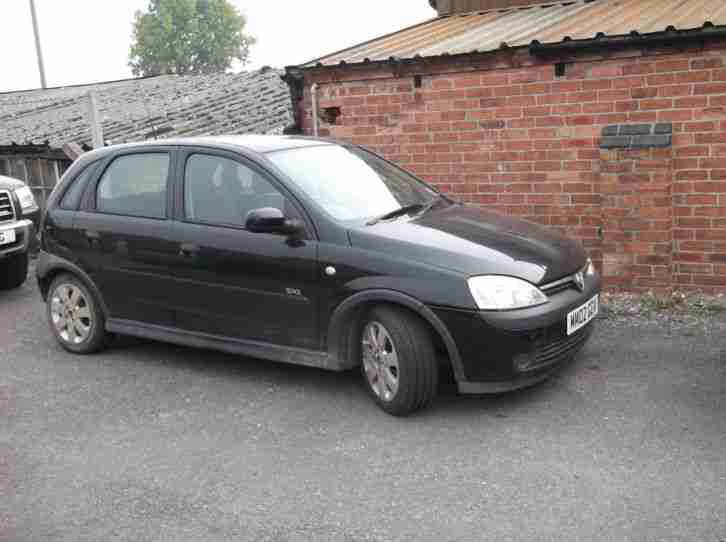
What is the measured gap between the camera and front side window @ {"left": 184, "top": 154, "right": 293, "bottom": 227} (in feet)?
17.0

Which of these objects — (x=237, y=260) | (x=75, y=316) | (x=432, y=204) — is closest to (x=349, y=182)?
(x=432, y=204)

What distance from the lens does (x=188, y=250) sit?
17.7ft

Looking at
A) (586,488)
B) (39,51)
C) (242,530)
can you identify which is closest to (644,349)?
(586,488)

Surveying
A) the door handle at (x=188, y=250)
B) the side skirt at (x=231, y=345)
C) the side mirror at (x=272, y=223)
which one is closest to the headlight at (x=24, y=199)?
the side skirt at (x=231, y=345)

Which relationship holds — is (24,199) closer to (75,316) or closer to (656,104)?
(75,316)

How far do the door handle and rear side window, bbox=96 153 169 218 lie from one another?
325 mm

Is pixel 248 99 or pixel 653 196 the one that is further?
pixel 248 99

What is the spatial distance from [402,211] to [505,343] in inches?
51.7

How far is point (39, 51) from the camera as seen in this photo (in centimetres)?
3055

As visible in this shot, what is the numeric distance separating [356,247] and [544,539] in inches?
81.8

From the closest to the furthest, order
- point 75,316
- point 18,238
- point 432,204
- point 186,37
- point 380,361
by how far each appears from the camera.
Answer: point 380,361 → point 432,204 → point 75,316 → point 18,238 → point 186,37

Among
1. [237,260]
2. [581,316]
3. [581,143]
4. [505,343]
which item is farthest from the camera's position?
[581,143]

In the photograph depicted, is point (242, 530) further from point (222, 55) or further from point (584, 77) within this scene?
point (222, 55)

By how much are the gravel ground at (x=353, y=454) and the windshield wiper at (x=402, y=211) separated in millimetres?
1119
